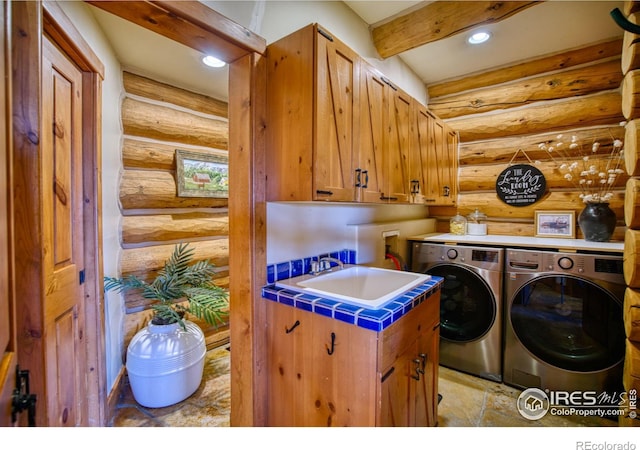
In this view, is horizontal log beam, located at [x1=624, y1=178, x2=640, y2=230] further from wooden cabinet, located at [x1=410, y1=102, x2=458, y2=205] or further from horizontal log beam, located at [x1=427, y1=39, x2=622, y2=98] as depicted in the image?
horizontal log beam, located at [x1=427, y1=39, x2=622, y2=98]

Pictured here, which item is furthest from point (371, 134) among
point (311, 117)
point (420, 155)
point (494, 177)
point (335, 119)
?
point (494, 177)

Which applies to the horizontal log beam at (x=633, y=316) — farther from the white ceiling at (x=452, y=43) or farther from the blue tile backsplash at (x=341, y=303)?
the white ceiling at (x=452, y=43)

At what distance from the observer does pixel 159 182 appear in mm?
2295

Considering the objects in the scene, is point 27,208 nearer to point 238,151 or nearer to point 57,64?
point 238,151

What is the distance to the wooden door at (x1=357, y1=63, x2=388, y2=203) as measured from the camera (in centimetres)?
150

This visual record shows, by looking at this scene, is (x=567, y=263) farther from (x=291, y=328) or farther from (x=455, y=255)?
(x=291, y=328)

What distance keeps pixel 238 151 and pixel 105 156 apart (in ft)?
3.42

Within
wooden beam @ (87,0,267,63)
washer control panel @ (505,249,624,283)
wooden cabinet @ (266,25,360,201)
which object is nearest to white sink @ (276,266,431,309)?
wooden cabinet @ (266,25,360,201)

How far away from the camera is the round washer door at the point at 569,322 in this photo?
70.9 inches

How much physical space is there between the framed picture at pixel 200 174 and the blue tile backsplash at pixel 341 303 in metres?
1.37

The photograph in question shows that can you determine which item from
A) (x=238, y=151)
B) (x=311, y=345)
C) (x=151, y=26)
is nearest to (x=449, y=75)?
(x=238, y=151)

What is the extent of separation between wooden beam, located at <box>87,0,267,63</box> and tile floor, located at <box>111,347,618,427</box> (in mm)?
2109

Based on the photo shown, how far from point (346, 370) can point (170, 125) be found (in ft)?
7.44
